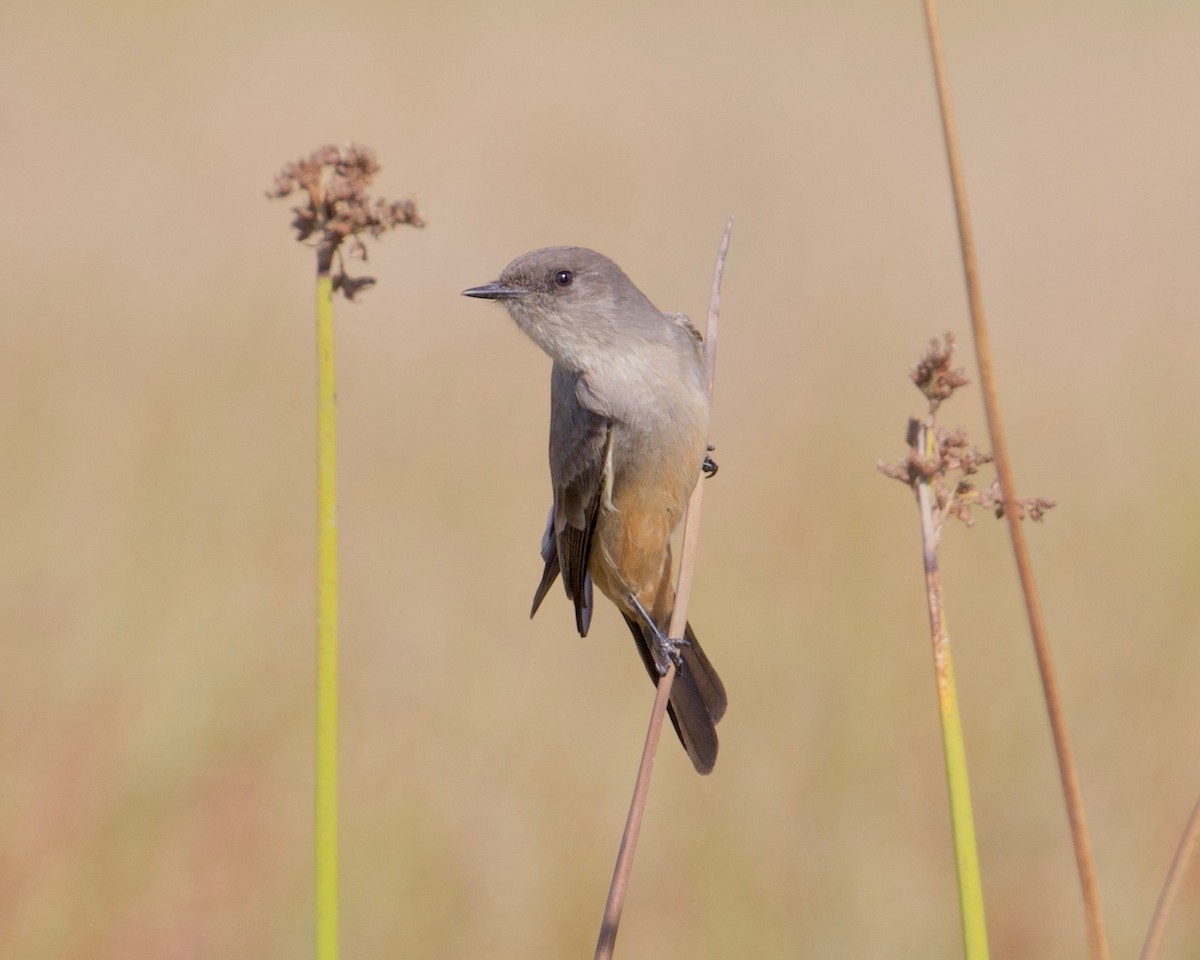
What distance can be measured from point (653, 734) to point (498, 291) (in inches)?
62.9

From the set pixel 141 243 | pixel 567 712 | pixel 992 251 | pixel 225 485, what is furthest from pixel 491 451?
pixel 992 251

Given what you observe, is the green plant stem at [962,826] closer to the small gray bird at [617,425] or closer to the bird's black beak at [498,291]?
the small gray bird at [617,425]

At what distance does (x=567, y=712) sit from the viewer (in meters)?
4.87

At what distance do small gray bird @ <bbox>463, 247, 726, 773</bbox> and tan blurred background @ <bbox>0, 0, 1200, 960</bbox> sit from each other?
3.11 feet

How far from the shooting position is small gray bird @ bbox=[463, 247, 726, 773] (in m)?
3.25

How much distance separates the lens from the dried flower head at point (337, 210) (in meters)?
1.46

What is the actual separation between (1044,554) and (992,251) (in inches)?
148

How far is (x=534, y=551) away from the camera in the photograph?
5641 mm

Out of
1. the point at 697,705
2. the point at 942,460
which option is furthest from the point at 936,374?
the point at 697,705

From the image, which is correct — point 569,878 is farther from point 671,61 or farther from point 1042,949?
point 671,61

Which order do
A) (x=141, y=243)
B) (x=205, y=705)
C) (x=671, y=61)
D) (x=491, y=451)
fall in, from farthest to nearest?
1. (x=671, y=61)
2. (x=141, y=243)
3. (x=491, y=451)
4. (x=205, y=705)

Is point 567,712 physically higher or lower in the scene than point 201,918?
higher

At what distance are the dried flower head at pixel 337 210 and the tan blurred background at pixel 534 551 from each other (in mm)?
2854

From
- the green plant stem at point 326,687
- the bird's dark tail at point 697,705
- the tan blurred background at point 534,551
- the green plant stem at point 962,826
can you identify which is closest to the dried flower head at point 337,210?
the green plant stem at point 326,687
